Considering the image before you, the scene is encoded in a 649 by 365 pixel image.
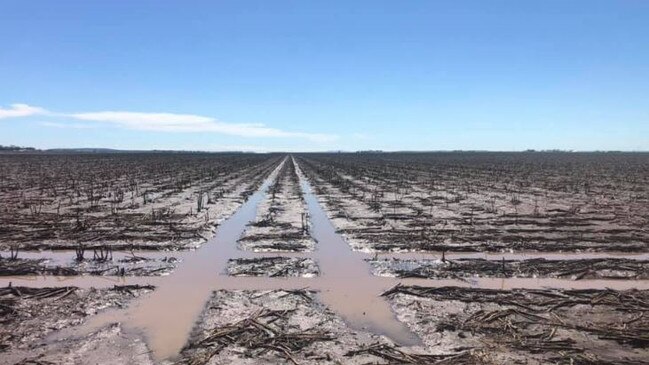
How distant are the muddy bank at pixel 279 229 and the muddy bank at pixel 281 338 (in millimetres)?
4924

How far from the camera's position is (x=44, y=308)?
8461mm

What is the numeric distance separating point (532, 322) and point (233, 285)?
17.3ft

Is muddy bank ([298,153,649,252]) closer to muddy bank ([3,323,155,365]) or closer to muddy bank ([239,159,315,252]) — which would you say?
muddy bank ([239,159,315,252])

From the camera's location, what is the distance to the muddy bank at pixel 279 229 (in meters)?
14.0

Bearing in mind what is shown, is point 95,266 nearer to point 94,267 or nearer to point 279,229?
point 94,267

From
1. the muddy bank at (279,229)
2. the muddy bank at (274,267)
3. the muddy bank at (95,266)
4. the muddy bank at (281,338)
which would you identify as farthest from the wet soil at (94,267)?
the muddy bank at (281,338)

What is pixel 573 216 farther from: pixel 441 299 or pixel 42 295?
pixel 42 295

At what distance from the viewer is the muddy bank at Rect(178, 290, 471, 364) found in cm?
664

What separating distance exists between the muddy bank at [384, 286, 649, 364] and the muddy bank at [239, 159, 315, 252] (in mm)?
4933

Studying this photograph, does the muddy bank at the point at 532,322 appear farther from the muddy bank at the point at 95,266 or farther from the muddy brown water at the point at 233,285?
the muddy bank at the point at 95,266

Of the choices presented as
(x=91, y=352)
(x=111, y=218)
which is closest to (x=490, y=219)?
(x=111, y=218)

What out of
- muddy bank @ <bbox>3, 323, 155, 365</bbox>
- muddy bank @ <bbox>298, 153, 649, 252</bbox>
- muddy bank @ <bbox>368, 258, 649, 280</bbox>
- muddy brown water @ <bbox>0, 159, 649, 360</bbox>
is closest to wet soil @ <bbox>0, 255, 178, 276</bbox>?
muddy brown water @ <bbox>0, 159, 649, 360</bbox>

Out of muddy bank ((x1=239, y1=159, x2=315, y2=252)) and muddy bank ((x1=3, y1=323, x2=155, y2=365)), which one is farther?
muddy bank ((x1=239, y1=159, x2=315, y2=252))

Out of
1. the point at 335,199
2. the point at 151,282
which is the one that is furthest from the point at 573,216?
the point at 151,282
